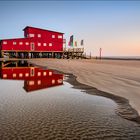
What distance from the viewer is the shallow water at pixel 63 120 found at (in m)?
5.22

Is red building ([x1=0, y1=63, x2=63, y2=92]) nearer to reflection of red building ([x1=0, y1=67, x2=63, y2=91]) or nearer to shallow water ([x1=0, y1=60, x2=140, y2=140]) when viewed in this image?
reflection of red building ([x1=0, y1=67, x2=63, y2=91])

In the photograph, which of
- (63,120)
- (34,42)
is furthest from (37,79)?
(34,42)

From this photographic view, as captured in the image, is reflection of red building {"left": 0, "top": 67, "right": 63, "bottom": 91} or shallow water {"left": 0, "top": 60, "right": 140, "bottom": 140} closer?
shallow water {"left": 0, "top": 60, "right": 140, "bottom": 140}

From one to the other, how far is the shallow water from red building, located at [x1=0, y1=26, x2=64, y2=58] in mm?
52190

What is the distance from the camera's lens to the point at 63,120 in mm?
6316

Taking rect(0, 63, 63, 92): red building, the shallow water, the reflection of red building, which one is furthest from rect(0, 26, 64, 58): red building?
the shallow water

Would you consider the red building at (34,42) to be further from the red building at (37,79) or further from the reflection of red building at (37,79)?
the reflection of red building at (37,79)

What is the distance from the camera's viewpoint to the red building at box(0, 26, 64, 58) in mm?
59406

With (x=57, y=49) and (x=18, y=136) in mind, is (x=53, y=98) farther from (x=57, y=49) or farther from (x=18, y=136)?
Answer: (x=57, y=49)

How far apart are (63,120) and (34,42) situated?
183 feet

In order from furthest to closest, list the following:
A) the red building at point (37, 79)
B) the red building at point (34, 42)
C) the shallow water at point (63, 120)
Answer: the red building at point (34, 42) → the red building at point (37, 79) → the shallow water at point (63, 120)

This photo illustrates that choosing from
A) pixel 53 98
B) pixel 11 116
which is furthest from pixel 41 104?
pixel 11 116

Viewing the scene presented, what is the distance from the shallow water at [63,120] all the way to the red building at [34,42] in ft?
171

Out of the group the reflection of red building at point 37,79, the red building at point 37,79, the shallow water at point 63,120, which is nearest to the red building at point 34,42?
the red building at point 37,79
